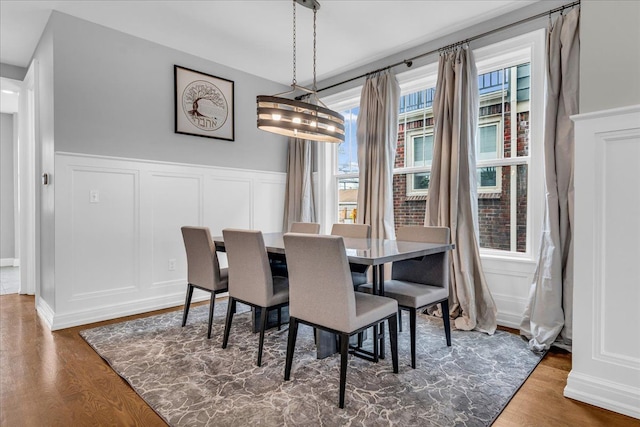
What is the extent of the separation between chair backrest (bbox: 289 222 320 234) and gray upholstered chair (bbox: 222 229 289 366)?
101cm

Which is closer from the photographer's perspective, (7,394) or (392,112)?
(7,394)

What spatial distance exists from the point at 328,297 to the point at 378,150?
2.25 metres

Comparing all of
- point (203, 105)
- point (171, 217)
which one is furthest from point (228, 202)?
point (203, 105)

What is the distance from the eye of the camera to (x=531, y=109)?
2893 millimetres

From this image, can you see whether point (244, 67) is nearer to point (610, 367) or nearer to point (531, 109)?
point (531, 109)

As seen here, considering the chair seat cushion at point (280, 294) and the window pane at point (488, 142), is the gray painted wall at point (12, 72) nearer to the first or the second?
the chair seat cushion at point (280, 294)

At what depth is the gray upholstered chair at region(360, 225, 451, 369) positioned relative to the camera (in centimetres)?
237

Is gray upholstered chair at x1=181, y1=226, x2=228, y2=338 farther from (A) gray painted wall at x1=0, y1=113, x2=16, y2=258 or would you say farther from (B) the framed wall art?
(A) gray painted wall at x1=0, y1=113, x2=16, y2=258

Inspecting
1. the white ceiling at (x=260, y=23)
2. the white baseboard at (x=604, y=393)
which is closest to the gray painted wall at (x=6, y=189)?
the white ceiling at (x=260, y=23)

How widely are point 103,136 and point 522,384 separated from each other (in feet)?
12.6

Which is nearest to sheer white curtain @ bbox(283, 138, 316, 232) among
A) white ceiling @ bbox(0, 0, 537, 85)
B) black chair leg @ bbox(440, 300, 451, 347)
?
white ceiling @ bbox(0, 0, 537, 85)

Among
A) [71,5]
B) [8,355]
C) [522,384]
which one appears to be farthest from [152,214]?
[522,384]

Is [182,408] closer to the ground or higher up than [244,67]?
closer to the ground

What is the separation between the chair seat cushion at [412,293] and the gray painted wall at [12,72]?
14.6 feet
